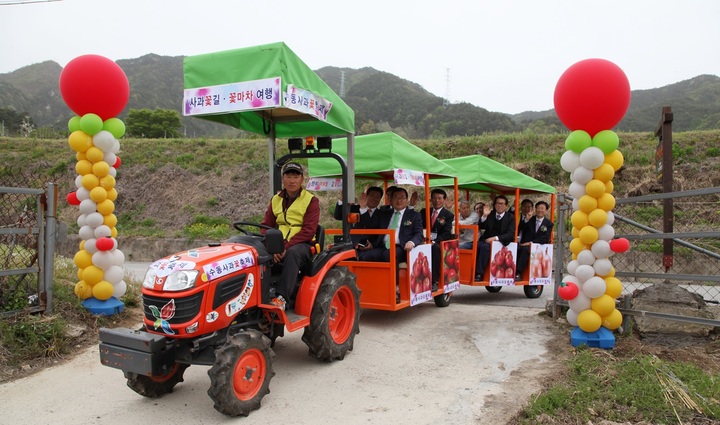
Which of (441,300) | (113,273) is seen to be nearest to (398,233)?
(441,300)

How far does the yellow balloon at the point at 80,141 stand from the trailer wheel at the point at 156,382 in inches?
139

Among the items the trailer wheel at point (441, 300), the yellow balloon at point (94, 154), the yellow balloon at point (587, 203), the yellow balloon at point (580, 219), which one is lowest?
the trailer wheel at point (441, 300)

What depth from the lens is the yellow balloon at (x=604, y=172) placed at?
16.3 ft

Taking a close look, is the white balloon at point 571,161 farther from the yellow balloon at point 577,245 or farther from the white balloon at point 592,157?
the yellow balloon at point 577,245

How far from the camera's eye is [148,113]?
41844mm

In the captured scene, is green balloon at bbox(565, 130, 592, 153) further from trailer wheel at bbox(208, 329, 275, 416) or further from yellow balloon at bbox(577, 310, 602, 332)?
trailer wheel at bbox(208, 329, 275, 416)

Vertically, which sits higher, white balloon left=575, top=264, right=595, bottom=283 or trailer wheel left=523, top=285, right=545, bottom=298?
white balloon left=575, top=264, right=595, bottom=283

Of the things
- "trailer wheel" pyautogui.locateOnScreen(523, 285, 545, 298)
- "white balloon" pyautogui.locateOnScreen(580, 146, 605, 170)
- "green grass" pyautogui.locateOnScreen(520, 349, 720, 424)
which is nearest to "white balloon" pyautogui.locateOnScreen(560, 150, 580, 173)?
"white balloon" pyautogui.locateOnScreen(580, 146, 605, 170)

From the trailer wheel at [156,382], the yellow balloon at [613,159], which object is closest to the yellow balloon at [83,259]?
the trailer wheel at [156,382]

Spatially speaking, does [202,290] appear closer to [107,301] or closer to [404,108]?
[107,301]

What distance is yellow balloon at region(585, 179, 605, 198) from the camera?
4.96 metres

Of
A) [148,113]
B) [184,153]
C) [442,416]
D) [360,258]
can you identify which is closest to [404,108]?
[148,113]

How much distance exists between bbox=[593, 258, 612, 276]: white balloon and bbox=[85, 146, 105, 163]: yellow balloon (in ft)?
19.9

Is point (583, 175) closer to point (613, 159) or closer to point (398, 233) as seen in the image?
point (613, 159)
